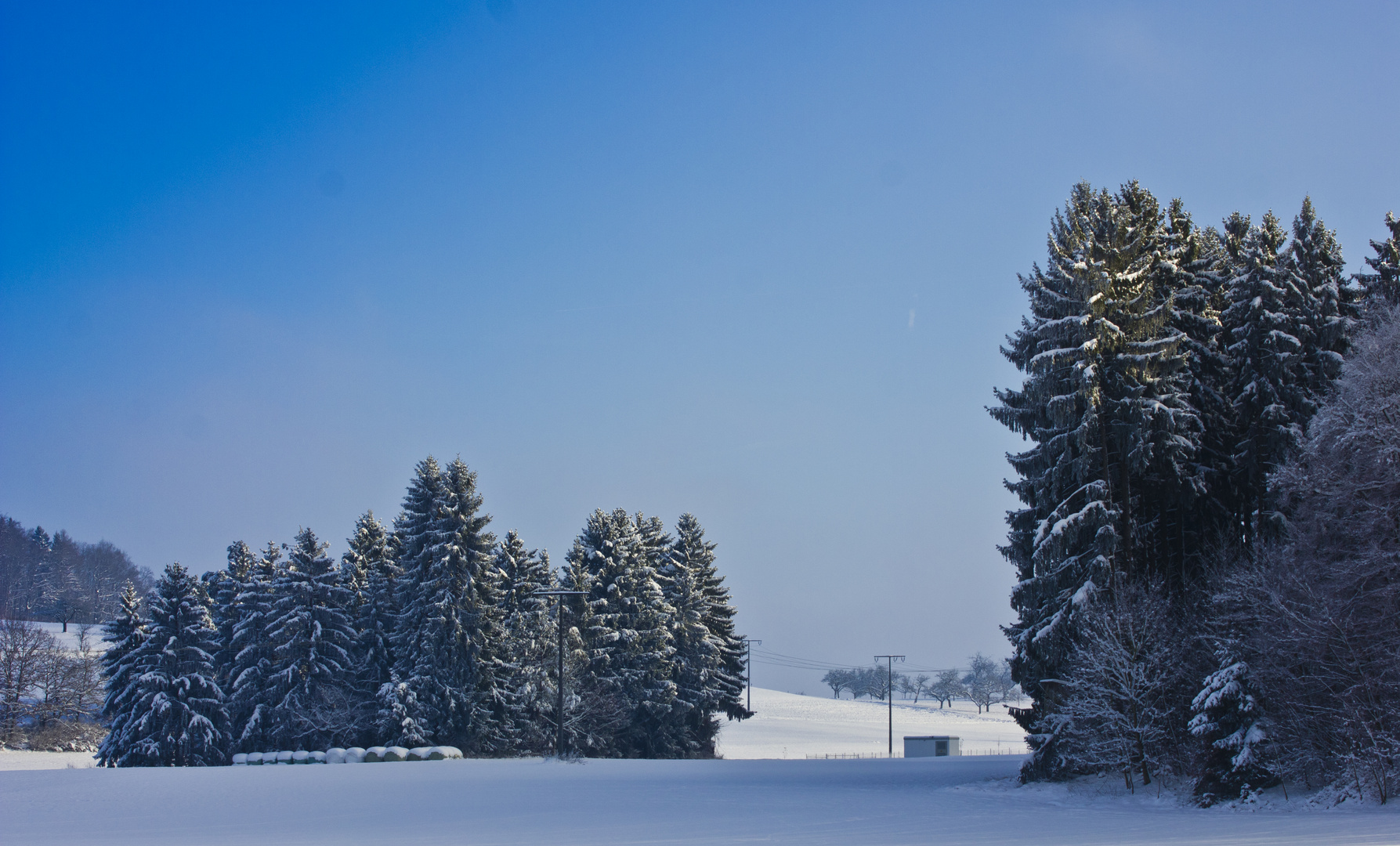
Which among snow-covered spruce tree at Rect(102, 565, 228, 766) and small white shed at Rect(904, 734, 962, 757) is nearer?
snow-covered spruce tree at Rect(102, 565, 228, 766)

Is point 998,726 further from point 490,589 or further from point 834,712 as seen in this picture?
point 490,589

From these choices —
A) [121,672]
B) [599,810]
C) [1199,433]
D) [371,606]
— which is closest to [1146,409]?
[1199,433]

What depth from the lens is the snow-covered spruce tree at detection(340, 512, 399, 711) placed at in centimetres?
5116

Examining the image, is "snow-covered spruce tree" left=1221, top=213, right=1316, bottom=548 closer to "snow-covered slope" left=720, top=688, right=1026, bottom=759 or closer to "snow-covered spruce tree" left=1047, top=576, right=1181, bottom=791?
"snow-covered spruce tree" left=1047, top=576, right=1181, bottom=791

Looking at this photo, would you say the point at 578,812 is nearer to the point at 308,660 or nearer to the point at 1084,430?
the point at 1084,430

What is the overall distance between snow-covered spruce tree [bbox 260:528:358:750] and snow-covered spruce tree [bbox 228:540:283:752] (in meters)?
0.36

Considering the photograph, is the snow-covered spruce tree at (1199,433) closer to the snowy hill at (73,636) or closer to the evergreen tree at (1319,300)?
the evergreen tree at (1319,300)

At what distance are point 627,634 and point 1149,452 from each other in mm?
32152

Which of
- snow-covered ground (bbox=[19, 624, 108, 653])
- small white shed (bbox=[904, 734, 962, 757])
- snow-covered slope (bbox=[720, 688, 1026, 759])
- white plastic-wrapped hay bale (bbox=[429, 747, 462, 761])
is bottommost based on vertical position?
snow-covered slope (bbox=[720, 688, 1026, 759])

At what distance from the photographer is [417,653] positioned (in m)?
48.2

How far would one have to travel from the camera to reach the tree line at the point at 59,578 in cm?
12812

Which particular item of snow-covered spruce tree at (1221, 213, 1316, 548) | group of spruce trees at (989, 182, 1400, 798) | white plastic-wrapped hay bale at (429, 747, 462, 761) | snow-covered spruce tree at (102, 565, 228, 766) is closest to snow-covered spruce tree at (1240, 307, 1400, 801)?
group of spruce trees at (989, 182, 1400, 798)

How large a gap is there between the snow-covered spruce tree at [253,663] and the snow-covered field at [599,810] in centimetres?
2152

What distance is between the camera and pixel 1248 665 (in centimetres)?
2325
